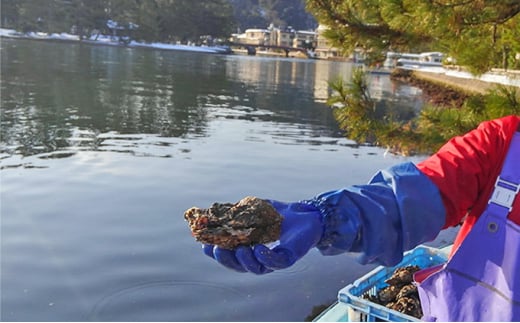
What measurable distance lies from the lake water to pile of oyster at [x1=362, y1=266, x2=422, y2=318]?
1075 millimetres

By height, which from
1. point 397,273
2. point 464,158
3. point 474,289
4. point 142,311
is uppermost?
point 464,158

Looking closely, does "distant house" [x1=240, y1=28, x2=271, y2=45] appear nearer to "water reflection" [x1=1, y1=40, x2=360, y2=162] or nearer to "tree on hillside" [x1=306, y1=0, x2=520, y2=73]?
"water reflection" [x1=1, y1=40, x2=360, y2=162]

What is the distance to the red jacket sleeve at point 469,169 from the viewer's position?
1380mm

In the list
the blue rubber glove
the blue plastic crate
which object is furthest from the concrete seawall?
the blue rubber glove

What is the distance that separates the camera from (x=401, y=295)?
329 cm

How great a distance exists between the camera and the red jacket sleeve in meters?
1.38

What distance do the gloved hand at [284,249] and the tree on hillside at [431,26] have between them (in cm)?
231

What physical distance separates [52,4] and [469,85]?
52967 mm

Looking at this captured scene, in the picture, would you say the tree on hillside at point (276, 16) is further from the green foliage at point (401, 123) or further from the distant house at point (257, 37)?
the green foliage at point (401, 123)

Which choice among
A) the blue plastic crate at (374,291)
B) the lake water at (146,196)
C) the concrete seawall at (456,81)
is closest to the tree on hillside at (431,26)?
the lake water at (146,196)

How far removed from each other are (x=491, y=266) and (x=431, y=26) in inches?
92.4

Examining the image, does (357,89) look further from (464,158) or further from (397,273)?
(464,158)

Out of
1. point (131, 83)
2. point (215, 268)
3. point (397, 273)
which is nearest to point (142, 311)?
point (215, 268)

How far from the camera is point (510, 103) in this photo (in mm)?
3551
